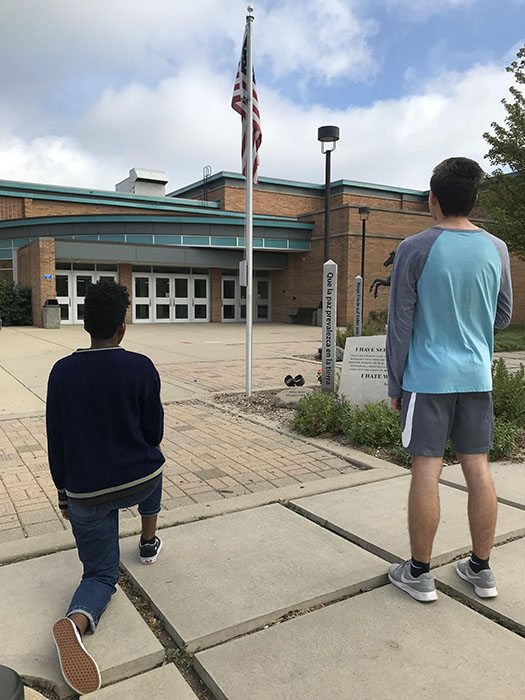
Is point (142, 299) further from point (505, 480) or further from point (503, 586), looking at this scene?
point (503, 586)

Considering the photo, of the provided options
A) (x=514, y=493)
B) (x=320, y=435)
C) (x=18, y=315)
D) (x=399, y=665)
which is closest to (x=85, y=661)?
(x=399, y=665)

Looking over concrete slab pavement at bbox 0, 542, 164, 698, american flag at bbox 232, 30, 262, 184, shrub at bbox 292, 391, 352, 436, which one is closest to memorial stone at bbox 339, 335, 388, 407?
shrub at bbox 292, 391, 352, 436

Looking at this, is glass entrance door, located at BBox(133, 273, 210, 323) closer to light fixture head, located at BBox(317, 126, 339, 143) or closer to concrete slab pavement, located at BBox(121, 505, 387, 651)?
light fixture head, located at BBox(317, 126, 339, 143)

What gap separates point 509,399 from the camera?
5715 millimetres

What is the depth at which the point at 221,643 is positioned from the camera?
Answer: 2.28m

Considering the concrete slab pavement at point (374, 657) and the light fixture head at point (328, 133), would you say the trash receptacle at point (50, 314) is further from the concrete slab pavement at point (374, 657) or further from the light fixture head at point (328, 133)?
the concrete slab pavement at point (374, 657)

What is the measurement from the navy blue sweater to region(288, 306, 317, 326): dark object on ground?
25506 mm

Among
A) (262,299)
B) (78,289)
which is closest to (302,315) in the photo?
(262,299)

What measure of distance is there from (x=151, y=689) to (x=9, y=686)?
0.54 m

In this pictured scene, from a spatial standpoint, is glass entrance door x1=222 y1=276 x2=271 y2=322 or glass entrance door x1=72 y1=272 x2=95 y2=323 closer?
glass entrance door x1=72 y1=272 x2=95 y2=323

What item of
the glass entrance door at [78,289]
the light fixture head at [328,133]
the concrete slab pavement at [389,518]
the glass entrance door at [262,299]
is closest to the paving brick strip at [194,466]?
the concrete slab pavement at [389,518]

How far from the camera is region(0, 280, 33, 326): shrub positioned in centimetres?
2452

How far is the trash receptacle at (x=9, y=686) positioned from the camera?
1.64 meters

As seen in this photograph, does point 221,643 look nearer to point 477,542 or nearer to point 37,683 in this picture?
point 37,683
